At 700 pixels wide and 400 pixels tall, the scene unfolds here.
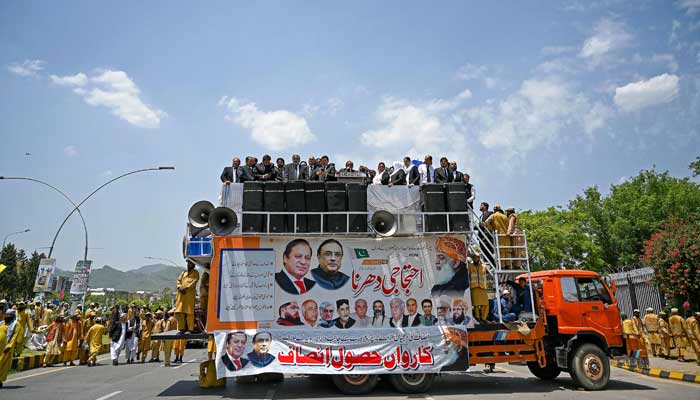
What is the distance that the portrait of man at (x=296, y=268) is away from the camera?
8.96 metres

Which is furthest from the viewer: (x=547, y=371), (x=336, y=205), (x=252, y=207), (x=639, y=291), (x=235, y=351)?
(x=639, y=291)


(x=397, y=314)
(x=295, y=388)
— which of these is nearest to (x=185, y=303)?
(x=295, y=388)

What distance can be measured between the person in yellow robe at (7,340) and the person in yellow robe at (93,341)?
14.6 ft

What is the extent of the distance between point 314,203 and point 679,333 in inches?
535

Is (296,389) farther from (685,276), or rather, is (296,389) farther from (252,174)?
(685,276)

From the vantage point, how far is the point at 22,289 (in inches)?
2045

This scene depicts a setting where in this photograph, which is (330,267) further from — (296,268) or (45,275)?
(45,275)

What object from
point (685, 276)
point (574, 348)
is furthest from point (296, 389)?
point (685, 276)

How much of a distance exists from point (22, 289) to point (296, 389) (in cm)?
5734

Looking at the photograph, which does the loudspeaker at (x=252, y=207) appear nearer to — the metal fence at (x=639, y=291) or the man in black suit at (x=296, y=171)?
the man in black suit at (x=296, y=171)

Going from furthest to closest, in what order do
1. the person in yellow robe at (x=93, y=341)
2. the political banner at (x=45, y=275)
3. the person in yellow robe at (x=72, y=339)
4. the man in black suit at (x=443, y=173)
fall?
the political banner at (x=45, y=275)
the person in yellow robe at (x=72, y=339)
the person in yellow robe at (x=93, y=341)
the man in black suit at (x=443, y=173)

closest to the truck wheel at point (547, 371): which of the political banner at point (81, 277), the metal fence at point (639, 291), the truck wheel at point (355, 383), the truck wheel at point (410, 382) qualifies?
the truck wheel at point (410, 382)

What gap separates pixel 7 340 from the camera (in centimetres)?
1016

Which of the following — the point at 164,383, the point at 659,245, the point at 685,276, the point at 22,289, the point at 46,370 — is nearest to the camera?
the point at 164,383
